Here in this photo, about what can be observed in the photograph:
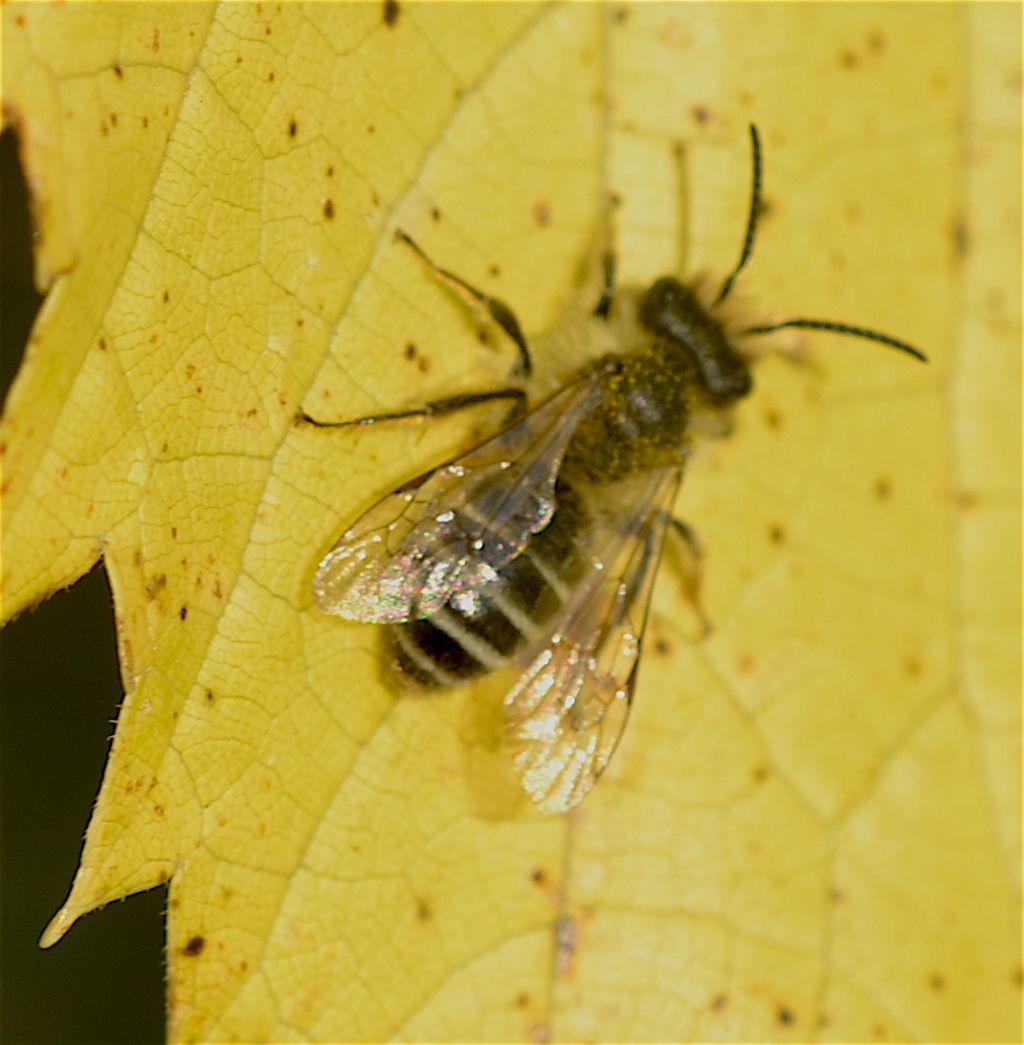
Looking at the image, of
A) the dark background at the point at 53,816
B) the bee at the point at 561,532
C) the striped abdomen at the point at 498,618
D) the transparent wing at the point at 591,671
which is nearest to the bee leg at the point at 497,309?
the bee at the point at 561,532

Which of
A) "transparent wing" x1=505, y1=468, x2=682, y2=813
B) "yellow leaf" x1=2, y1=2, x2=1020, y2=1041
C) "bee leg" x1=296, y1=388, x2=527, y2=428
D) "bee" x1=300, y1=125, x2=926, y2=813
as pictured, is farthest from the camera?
"transparent wing" x1=505, y1=468, x2=682, y2=813

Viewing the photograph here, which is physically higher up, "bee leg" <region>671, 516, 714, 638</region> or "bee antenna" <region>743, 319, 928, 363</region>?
"bee antenna" <region>743, 319, 928, 363</region>

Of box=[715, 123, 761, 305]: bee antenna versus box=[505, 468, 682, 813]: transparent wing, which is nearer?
box=[505, 468, 682, 813]: transparent wing

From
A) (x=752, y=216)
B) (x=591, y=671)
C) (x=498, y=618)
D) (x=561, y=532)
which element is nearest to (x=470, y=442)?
(x=561, y=532)

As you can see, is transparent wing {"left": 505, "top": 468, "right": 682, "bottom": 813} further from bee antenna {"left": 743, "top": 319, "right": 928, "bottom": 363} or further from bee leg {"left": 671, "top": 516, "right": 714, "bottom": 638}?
bee antenna {"left": 743, "top": 319, "right": 928, "bottom": 363}

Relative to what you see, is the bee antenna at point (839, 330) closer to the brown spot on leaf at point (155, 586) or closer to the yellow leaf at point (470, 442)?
the yellow leaf at point (470, 442)

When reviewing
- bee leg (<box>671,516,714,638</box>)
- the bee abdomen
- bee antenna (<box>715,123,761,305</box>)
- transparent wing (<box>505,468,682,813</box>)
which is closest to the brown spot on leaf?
the bee abdomen

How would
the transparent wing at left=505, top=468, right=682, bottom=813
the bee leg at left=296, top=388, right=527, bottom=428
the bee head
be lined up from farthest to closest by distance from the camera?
the bee head < the transparent wing at left=505, top=468, right=682, bottom=813 < the bee leg at left=296, top=388, right=527, bottom=428
